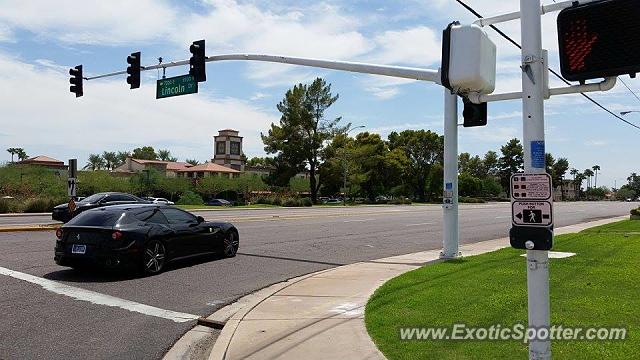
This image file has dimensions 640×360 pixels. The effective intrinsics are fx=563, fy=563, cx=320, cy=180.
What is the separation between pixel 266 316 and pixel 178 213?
5.39 meters

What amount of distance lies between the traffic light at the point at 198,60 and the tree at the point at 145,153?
138 m

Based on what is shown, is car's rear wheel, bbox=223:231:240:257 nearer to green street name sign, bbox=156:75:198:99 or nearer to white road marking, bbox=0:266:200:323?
white road marking, bbox=0:266:200:323

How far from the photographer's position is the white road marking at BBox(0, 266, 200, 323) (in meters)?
7.81

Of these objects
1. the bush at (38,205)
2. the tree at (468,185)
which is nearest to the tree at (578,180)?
the tree at (468,185)

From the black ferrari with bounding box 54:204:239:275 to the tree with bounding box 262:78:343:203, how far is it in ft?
192

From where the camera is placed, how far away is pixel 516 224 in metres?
4.20

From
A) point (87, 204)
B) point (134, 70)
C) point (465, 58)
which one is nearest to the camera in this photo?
point (465, 58)

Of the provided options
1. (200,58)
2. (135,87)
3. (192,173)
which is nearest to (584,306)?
(200,58)

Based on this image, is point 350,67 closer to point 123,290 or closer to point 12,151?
point 123,290

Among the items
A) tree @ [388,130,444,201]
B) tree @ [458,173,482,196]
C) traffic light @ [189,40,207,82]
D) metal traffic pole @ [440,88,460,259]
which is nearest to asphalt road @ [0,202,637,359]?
metal traffic pole @ [440,88,460,259]

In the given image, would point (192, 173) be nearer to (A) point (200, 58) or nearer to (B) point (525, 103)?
(A) point (200, 58)

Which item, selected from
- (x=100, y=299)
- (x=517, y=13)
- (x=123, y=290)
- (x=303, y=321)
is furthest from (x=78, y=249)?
(x=517, y=13)

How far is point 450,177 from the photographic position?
1350cm

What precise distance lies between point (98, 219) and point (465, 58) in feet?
27.2
